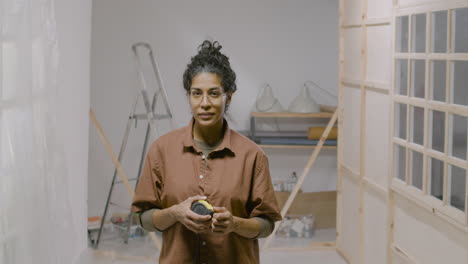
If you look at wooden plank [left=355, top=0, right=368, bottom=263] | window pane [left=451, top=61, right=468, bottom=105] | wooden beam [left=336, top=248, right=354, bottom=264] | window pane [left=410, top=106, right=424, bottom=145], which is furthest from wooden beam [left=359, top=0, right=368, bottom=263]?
window pane [left=451, top=61, right=468, bottom=105]

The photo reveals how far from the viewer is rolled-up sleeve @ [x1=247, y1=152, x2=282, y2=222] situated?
80.1 inches

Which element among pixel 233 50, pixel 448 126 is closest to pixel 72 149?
pixel 448 126

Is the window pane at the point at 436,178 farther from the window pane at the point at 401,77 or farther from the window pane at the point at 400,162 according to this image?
the window pane at the point at 401,77

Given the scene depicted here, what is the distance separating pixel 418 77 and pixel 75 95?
1.99 m

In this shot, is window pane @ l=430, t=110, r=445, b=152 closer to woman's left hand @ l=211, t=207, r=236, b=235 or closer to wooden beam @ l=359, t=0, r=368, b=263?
wooden beam @ l=359, t=0, r=368, b=263

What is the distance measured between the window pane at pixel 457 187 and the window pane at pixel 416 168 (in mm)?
396

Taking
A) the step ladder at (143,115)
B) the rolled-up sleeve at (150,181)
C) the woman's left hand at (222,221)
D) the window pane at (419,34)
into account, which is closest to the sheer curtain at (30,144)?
the rolled-up sleeve at (150,181)

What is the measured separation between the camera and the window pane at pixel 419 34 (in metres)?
3.35

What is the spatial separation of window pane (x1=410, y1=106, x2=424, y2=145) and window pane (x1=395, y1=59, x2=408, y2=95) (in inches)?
6.7

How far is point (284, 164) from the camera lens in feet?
21.1

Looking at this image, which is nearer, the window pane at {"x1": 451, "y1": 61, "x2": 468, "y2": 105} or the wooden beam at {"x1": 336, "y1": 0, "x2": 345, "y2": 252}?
the window pane at {"x1": 451, "y1": 61, "x2": 468, "y2": 105}

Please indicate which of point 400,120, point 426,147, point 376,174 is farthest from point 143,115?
point 426,147

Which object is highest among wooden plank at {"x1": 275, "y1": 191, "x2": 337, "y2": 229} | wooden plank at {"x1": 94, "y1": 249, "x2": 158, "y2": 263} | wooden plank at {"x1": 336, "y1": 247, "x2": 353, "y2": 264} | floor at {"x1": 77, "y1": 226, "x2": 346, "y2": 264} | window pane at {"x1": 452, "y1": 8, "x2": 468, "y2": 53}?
window pane at {"x1": 452, "y1": 8, "x2": 468, "y2": 53}

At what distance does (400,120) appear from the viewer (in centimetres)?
374
